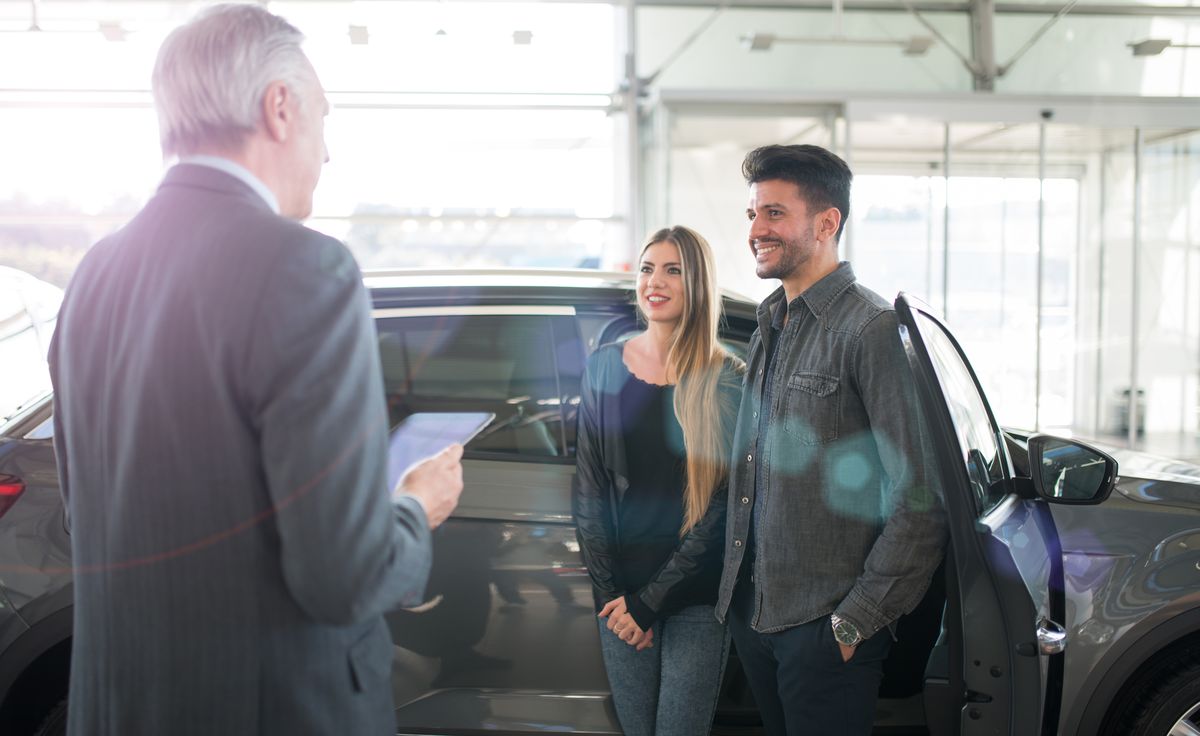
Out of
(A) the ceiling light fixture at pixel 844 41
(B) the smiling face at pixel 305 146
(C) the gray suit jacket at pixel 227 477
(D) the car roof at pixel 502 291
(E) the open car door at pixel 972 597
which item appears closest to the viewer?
(C) the gray suit jacket at pixel 227 477

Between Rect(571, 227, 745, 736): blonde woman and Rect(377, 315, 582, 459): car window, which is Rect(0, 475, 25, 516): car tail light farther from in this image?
Rect(571, 227, 745, 736): blonde woman

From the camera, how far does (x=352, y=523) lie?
0.99 meters

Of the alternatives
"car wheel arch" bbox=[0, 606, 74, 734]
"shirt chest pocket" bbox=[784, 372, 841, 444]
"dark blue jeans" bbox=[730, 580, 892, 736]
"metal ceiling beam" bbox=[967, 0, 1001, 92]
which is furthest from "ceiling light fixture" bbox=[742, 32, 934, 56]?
"car wheel arch" bbox=[0, 606, 74, 734]

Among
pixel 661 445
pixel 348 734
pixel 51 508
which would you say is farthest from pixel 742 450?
pixel 51 508

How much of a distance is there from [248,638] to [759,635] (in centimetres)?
116

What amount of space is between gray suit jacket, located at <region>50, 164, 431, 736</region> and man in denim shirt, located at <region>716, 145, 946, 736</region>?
36.6 inches

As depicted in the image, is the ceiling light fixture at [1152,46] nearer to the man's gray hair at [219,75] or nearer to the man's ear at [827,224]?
the man's ear at [827,224]

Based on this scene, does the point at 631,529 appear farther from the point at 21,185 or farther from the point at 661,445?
the point at 21,185

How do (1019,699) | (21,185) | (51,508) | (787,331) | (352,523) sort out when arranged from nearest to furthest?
(352,523)
(1019,699)
(787,331)
(51,508)
(21,185)

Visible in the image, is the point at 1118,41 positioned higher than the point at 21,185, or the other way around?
the point at 1118,41

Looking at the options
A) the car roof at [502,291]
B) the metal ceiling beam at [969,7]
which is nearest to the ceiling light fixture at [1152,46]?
the metal ceiling beam at [969,7]

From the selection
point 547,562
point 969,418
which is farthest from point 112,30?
point 969,418

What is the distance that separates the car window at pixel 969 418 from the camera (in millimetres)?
1719

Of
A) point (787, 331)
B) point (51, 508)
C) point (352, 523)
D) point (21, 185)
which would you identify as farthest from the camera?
point (21, 185)
